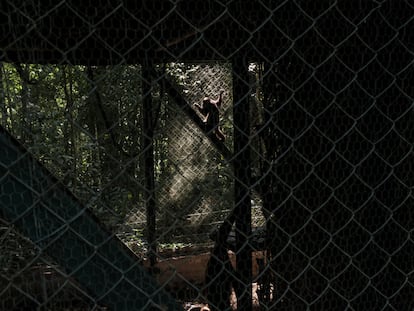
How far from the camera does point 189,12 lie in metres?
1.55

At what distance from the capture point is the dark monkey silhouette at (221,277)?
5.45 feet

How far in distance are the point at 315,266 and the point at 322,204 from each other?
0.67ft

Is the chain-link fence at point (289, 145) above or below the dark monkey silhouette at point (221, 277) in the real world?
above

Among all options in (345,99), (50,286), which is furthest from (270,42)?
(50,286)

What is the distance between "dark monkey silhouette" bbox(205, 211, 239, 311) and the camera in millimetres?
1660

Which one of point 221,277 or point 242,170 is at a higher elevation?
point 242,170

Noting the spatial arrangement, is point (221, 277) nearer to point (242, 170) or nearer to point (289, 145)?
point (242, 170)

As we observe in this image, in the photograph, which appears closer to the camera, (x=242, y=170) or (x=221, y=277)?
(x=242, y=170)

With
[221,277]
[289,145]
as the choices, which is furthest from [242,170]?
[221,277]

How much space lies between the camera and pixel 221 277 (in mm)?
1914

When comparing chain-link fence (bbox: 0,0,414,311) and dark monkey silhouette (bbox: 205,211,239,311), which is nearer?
chain-link fence (bbox: 0,0,414,311)

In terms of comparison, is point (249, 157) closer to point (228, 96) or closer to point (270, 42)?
point (270, 42)

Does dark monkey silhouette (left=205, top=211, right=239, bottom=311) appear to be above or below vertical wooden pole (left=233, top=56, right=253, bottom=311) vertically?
below

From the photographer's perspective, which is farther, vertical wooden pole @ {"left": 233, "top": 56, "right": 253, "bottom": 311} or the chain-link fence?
vertical wooden pole @ {"left": 233, "top": 56, "right": 253, "bottom": 311}
